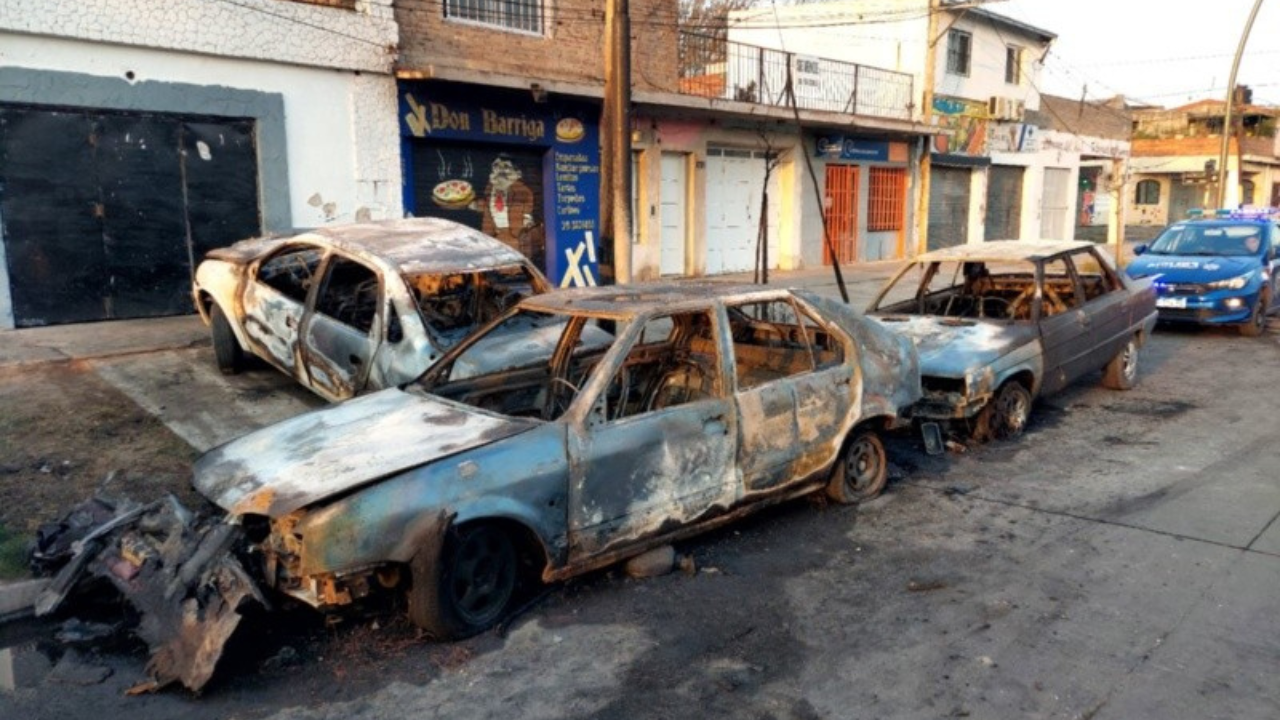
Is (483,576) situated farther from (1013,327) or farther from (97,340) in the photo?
(97,340)

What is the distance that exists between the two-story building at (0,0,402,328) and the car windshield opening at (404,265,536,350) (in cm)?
494

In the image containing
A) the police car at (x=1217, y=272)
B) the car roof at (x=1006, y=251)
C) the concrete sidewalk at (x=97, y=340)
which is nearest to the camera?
the car roof at (x=1006, y=251)

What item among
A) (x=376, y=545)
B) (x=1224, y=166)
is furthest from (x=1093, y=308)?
(x=1224, y=166)

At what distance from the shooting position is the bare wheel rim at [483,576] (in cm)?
409

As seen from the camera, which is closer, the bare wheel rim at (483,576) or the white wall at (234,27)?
the bare wheel rim at (483,576)

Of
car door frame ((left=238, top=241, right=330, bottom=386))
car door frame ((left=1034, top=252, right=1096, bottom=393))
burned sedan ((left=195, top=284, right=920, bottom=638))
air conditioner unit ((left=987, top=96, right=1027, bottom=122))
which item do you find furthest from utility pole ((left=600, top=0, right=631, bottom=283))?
air conditioner unit ((left=987, top=96, right=1027, bottom=122))

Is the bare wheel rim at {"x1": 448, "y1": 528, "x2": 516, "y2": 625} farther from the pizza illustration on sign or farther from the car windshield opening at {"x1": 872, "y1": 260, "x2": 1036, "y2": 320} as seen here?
the pizza illustration on sign

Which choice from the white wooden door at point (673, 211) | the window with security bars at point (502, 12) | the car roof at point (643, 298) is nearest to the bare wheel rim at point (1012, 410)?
the car roof at point (643, 298)

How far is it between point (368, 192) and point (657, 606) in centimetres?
903

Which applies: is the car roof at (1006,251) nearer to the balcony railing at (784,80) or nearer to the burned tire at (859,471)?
the burned tire at (859,471)

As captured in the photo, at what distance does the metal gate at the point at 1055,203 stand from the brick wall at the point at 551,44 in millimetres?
16774

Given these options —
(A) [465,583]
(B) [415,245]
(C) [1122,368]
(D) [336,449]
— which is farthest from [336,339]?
(C) [1122,368]

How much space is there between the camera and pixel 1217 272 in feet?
39.5

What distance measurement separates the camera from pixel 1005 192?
26938 millimetres
